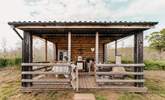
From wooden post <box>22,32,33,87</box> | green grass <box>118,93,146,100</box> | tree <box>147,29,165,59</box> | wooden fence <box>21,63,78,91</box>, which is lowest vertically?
green grass <box>118,93,146,100</box>

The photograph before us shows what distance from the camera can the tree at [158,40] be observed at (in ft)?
105

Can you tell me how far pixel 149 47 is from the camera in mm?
34406

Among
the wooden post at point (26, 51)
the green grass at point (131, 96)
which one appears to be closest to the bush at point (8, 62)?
the wooden post at point (26, 51)

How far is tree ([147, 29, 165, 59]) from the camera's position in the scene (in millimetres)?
31972

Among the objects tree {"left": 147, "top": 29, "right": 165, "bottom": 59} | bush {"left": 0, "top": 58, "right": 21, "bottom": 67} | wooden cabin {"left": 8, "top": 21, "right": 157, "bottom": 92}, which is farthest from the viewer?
tree {"left": 147, "top": 29, "right": 165, "bottom": 59}

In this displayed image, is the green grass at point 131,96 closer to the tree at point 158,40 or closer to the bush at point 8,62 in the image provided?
the bush at point 8,62

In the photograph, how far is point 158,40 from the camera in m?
32.8

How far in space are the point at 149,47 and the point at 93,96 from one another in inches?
1131

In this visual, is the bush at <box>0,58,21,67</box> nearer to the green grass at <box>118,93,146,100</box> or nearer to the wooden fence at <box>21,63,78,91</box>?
the wooden fence at <box>21,63,78,91</box>

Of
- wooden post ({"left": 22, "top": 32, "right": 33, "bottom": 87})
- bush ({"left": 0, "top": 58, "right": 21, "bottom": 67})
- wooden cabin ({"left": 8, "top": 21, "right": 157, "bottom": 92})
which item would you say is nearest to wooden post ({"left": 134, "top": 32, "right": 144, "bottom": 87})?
wooden cabin ({"left": 8, "top": 21, "right": 157, "bottom": 92})

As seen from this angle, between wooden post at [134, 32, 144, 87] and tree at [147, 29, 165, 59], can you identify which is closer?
wooden post at [134, 32, 144, 87]

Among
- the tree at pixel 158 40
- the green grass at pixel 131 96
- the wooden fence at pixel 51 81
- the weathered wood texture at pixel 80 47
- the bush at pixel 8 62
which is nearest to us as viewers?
the green grass at pixel 131 96

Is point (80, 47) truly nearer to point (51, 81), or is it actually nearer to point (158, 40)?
point (51, 81)

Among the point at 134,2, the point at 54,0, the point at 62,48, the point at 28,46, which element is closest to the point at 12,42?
the point at 54,0
